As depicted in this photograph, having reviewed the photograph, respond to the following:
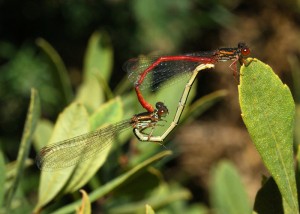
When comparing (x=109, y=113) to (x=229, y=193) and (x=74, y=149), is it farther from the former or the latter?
(x=229, y=193)

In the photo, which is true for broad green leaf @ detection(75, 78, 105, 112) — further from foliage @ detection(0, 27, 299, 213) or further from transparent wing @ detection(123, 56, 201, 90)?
transparent wing @ detection(123, 56, 201, 90)

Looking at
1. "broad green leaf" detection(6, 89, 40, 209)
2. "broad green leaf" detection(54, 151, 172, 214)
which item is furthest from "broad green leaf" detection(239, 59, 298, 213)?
"broad green leaf" detection(6, 89, 40, 209)

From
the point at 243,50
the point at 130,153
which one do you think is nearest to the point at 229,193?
the point at 130,153

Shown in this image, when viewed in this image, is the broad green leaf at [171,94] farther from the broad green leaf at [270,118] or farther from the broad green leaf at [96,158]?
the broad green leaf at [270,118]

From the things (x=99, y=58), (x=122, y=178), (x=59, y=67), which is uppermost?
(x=99, y=58)

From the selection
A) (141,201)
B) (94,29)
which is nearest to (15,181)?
(141,201)

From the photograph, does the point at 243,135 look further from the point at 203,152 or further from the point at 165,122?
the point at 165,122
